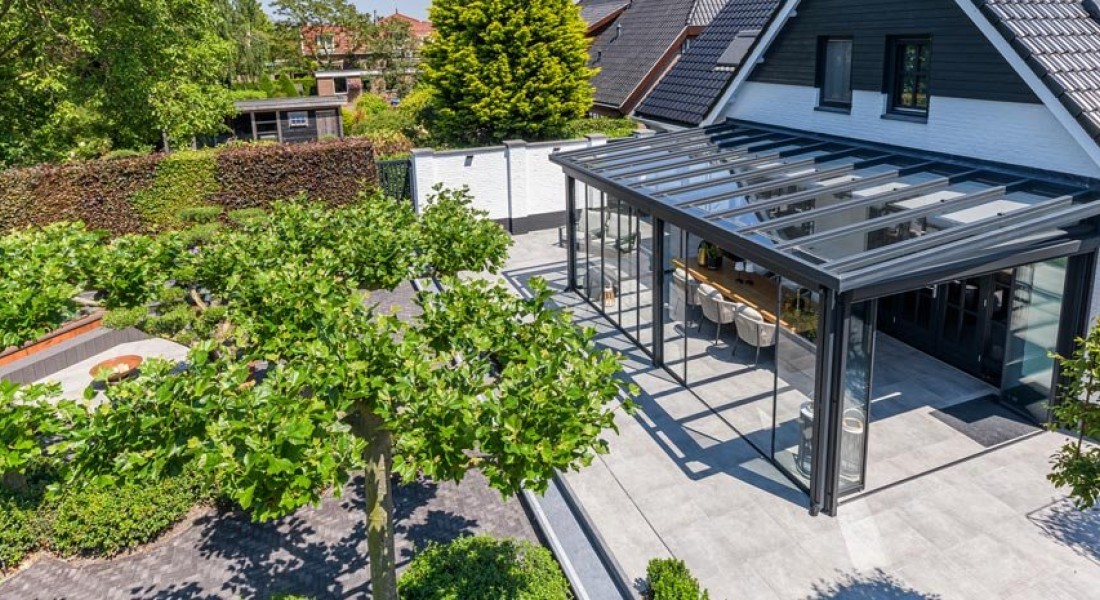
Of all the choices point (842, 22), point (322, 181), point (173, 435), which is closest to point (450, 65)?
point (322, 181)

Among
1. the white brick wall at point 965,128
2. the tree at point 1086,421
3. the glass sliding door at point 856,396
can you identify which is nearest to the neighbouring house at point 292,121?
the white brick wall at point 965,128

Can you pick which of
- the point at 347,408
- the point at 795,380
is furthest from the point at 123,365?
the point at 795,380

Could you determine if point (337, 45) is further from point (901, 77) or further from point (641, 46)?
point (901, 77)

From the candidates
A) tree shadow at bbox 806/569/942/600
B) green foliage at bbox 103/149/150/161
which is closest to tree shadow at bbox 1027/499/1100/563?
tree shadow at bbox 806/569/942/600

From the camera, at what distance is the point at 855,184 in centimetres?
1184

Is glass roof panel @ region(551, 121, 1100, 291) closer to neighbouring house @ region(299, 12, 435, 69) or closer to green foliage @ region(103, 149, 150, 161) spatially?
green foliage @ region(103, 149, 150, 161)

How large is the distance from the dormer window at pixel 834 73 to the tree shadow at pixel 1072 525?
8327 millimetres

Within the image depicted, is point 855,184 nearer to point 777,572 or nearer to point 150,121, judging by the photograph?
point 777,572

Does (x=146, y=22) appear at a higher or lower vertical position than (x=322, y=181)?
higher

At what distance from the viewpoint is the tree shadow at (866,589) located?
343 inches

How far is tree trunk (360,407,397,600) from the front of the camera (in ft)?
24.9

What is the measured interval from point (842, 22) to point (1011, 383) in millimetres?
7426

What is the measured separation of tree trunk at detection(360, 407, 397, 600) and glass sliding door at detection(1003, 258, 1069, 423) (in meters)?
9.31

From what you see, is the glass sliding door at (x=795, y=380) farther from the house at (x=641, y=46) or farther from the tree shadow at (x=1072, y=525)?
the house at (x=641, y=46)
